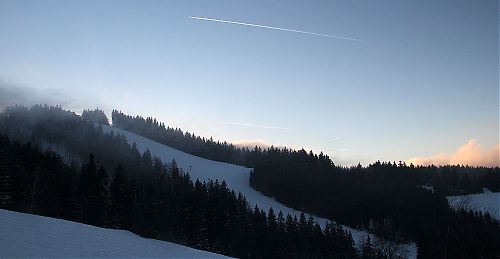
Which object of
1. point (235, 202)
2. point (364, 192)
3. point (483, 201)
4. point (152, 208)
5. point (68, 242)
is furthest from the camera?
point (483, 201)

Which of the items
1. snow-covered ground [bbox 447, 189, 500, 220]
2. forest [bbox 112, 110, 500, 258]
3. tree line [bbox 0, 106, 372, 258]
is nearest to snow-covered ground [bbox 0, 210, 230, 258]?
tree line [bbox 0, 106, 372, 258]

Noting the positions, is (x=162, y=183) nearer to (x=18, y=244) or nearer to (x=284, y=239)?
(x=284, y=239)

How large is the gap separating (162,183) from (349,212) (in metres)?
70.2

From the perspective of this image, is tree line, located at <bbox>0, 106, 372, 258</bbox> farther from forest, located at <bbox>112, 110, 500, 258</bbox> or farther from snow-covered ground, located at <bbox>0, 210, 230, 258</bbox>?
forest, located at <bbox>112, 110, 500, 258</bbox>

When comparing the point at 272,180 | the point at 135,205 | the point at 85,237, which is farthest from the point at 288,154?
the point at 85,237

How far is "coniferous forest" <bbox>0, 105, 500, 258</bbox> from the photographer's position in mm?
67875

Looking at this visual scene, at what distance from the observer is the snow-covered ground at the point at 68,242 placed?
73.6 ft

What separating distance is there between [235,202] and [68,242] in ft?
269

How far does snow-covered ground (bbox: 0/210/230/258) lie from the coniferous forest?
5027 mm

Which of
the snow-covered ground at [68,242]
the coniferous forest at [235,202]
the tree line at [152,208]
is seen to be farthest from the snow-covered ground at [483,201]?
the snow-covered ground at [68,242]

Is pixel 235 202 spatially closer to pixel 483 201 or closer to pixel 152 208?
pixel 152 208

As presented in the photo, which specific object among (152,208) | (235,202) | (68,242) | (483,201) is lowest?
(152,208)

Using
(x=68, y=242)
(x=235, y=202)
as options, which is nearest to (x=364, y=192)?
(x=235, y=202)

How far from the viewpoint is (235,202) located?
107750 mm
